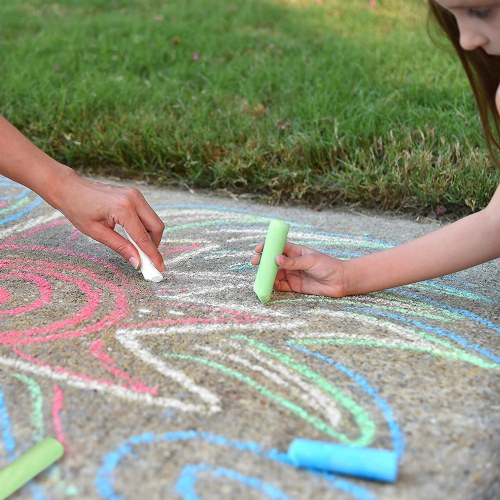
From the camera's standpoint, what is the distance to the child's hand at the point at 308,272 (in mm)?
1963

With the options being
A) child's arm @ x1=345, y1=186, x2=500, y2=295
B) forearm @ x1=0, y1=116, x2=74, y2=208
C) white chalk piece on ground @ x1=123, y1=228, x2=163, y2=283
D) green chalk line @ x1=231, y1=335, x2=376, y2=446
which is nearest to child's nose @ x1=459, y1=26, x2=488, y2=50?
child's arm @ x1=345, y1=186, x2=500, y2=295

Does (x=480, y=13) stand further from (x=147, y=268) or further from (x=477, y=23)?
(x=147, y=268)

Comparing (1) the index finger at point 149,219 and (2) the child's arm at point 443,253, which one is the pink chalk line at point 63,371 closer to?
(1) the index finger at point 149,219

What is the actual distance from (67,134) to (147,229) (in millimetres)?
1495

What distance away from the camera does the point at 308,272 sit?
2.03 metres

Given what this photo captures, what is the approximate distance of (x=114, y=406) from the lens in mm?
1504

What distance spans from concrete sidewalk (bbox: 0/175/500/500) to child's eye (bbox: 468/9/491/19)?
701mm

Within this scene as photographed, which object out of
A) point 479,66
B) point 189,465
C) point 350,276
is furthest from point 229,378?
point 479,66

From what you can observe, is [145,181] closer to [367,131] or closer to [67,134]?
[67,134]

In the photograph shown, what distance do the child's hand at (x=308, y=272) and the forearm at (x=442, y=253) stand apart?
0.24 ft

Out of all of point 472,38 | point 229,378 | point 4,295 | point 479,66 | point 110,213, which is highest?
point 472,38

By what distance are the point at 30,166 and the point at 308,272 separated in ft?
2.53

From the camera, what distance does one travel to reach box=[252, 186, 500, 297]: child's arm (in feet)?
6.28

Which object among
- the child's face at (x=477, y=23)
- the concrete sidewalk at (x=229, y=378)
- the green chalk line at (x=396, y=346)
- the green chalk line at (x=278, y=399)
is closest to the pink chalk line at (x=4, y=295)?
the concrete sidewalk at (x=229, y=378)
